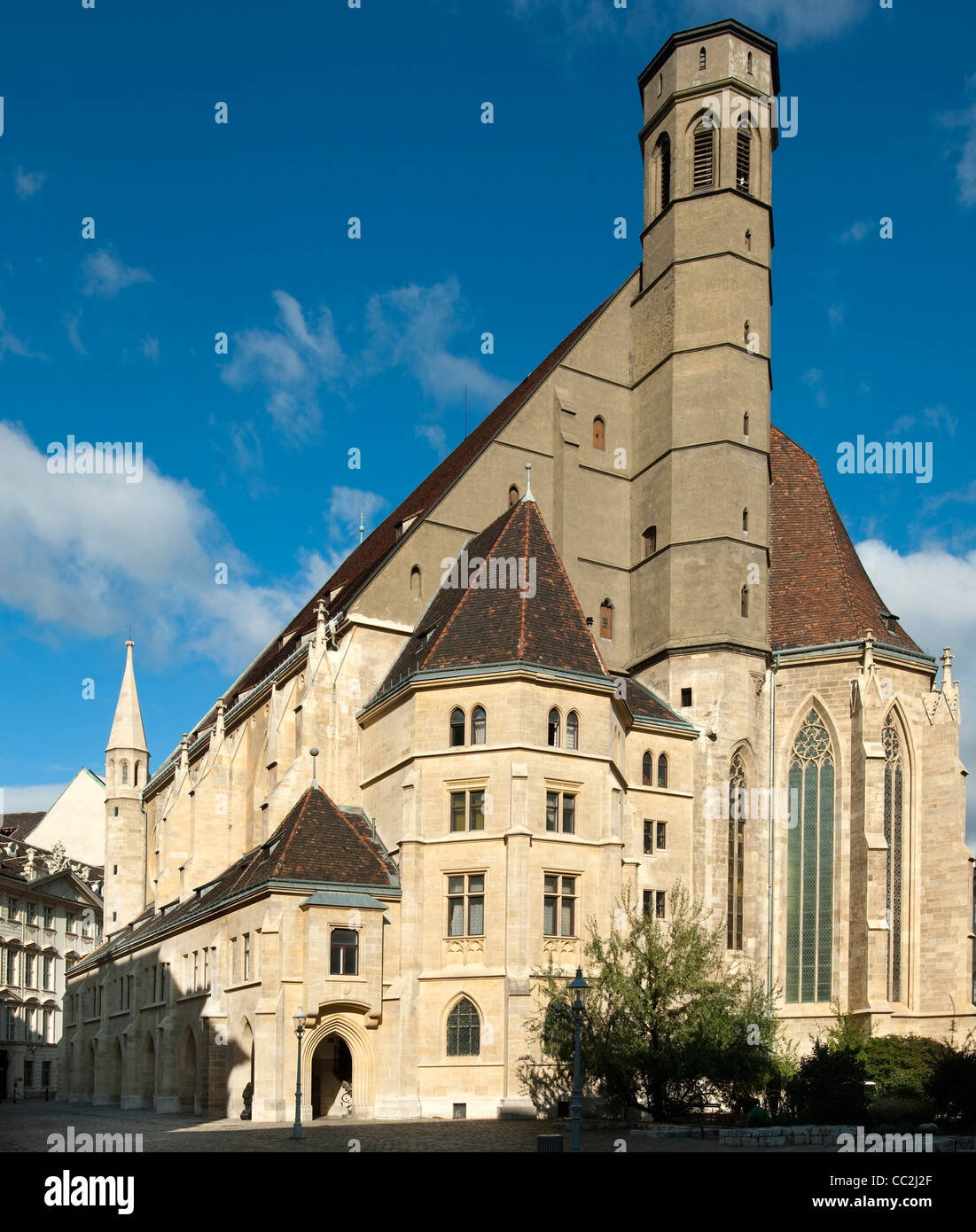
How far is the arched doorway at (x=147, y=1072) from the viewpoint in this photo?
49812mm

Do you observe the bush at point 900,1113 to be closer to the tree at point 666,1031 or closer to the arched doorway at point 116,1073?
the tree at point 666,1031

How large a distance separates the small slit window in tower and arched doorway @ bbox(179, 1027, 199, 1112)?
32.6 meters

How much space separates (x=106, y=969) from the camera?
56906 millimetres

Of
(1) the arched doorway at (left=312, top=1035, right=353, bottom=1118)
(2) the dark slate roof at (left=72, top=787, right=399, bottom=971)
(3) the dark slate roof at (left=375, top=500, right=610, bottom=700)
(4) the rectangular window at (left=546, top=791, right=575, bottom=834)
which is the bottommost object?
(1) the arched doorway at (left=312, top=1035, right=353, bottom=1118)

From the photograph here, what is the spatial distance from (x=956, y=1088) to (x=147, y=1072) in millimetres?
32229

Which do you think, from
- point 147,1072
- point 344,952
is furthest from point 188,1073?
point 344,952

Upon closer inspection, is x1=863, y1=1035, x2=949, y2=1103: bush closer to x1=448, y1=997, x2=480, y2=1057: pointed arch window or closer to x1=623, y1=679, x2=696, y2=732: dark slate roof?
x1=448, y1=997, x2=480, y2=1057: pointed arch window

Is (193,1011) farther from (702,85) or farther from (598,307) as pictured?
(702,85)

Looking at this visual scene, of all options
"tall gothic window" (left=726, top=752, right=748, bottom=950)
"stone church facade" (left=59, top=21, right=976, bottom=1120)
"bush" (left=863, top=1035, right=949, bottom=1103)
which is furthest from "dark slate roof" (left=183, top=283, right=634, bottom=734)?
A: "bush" (left=863, top=1035, right=949, bottom=1103)

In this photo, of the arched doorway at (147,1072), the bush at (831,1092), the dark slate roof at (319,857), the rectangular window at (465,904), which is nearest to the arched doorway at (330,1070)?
the dark slate roof at (319,857)

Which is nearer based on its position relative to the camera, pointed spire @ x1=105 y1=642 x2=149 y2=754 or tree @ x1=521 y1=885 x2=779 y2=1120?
tree @ x1=521 y1=885 x2=779 y2=1120

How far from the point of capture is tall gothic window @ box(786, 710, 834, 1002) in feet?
142

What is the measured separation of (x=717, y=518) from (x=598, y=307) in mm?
9890
